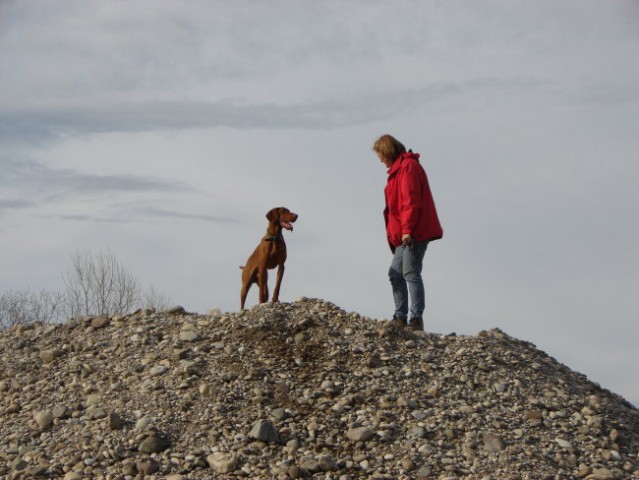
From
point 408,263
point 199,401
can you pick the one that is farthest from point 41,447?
point 408,263

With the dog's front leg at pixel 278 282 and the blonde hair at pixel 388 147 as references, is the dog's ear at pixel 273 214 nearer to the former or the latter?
the dog's front leg at pixel 278 282

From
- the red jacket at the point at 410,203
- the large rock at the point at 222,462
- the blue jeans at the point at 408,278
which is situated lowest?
the large rock at the point at 222,462

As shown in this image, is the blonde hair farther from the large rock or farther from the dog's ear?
the large rock

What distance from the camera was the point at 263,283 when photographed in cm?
1069

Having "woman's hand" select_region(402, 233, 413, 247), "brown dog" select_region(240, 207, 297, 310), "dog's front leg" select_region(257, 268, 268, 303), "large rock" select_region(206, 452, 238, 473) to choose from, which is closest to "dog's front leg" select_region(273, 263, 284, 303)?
"brown dog" select_region(240, 207, 297, 310)

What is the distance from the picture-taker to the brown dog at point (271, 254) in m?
10.4

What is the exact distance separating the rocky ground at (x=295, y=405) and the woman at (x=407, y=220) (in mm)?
518

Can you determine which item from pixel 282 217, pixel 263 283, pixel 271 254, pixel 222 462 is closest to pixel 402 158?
pixel 282 217

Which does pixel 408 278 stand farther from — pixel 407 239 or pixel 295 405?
pixel 295 405

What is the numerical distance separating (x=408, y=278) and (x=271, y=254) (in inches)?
75.6

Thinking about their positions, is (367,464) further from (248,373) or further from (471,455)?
(248,373)

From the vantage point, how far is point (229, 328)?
9727 millimetres

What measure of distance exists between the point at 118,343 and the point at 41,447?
2018mm

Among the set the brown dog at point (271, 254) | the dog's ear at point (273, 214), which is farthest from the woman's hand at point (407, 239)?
the dog's ear at point (273, 214)
